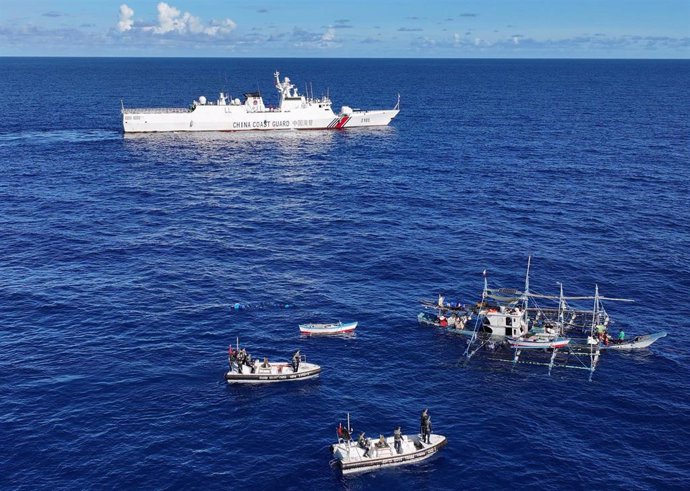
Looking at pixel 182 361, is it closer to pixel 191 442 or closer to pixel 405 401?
pixel 191 442

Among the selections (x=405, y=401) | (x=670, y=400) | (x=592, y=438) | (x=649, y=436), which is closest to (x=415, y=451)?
(x=405, y=401)

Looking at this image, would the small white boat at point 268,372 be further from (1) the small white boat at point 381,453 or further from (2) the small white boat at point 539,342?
(2) the small white boat at point 539,342

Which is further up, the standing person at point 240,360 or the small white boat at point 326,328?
the standing person at point 240,360

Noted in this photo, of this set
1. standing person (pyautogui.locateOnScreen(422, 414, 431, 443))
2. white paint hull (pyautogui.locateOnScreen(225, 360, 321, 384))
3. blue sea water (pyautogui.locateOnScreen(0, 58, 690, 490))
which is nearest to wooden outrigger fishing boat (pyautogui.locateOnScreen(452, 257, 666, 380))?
blue sea water (pyautogui.locateOnScreen(0, 58, 690, 490))

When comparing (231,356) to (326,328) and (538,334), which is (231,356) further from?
(538,334)

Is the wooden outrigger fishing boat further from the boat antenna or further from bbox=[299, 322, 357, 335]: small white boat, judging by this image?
bbox=[299, 322, 357, 335]: small white boat

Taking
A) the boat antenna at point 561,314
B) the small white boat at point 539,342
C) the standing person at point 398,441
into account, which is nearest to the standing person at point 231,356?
the standing person at point 398,441
